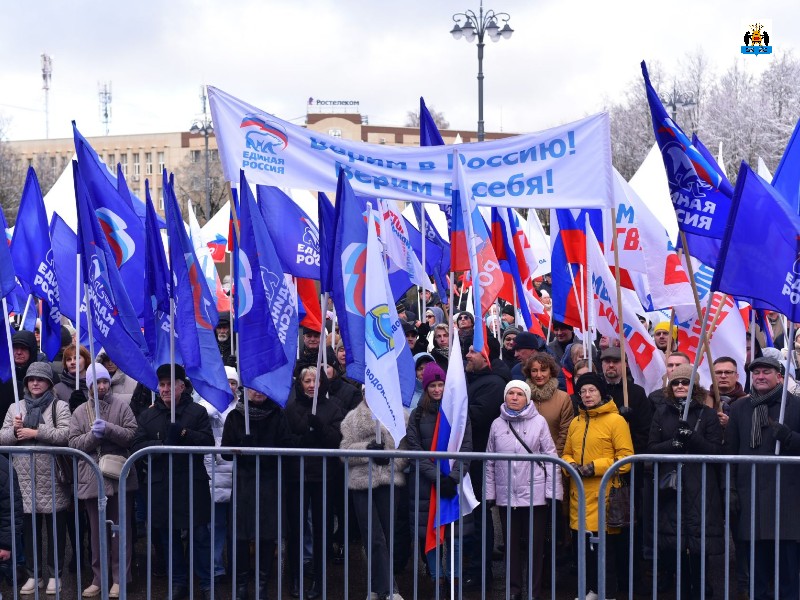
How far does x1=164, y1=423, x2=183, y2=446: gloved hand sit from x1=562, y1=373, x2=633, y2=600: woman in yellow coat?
259cm

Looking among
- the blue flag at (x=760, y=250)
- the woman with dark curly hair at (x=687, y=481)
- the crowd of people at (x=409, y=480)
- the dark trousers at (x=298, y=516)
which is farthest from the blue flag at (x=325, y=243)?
the blue flag at (x=760, y=250)

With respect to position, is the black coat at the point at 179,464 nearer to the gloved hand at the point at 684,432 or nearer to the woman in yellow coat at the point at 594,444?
the woman in yellow coat at the point at 594,444

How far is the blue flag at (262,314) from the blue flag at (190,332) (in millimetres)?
532

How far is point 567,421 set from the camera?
8.74m

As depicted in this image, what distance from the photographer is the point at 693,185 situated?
824cm

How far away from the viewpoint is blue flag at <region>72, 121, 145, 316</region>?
9773 millimetres

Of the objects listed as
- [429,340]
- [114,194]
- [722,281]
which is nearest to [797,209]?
[722,281]

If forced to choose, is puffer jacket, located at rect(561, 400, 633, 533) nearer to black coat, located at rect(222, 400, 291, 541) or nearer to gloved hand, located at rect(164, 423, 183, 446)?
black coat, located at rect(222, 400, 291, 541)

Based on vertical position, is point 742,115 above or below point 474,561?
above

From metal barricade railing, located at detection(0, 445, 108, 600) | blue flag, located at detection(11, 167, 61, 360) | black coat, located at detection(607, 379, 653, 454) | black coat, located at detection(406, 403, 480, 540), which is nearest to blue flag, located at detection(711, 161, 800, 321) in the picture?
black coat, located at detection(607, 379, 653, 454)

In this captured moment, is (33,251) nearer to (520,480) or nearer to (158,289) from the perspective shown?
(158,289)

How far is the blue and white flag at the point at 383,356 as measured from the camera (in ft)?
25.0

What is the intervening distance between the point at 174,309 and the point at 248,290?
0.94 metres

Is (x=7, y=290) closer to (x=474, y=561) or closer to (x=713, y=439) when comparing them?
(x=474, y=561)
